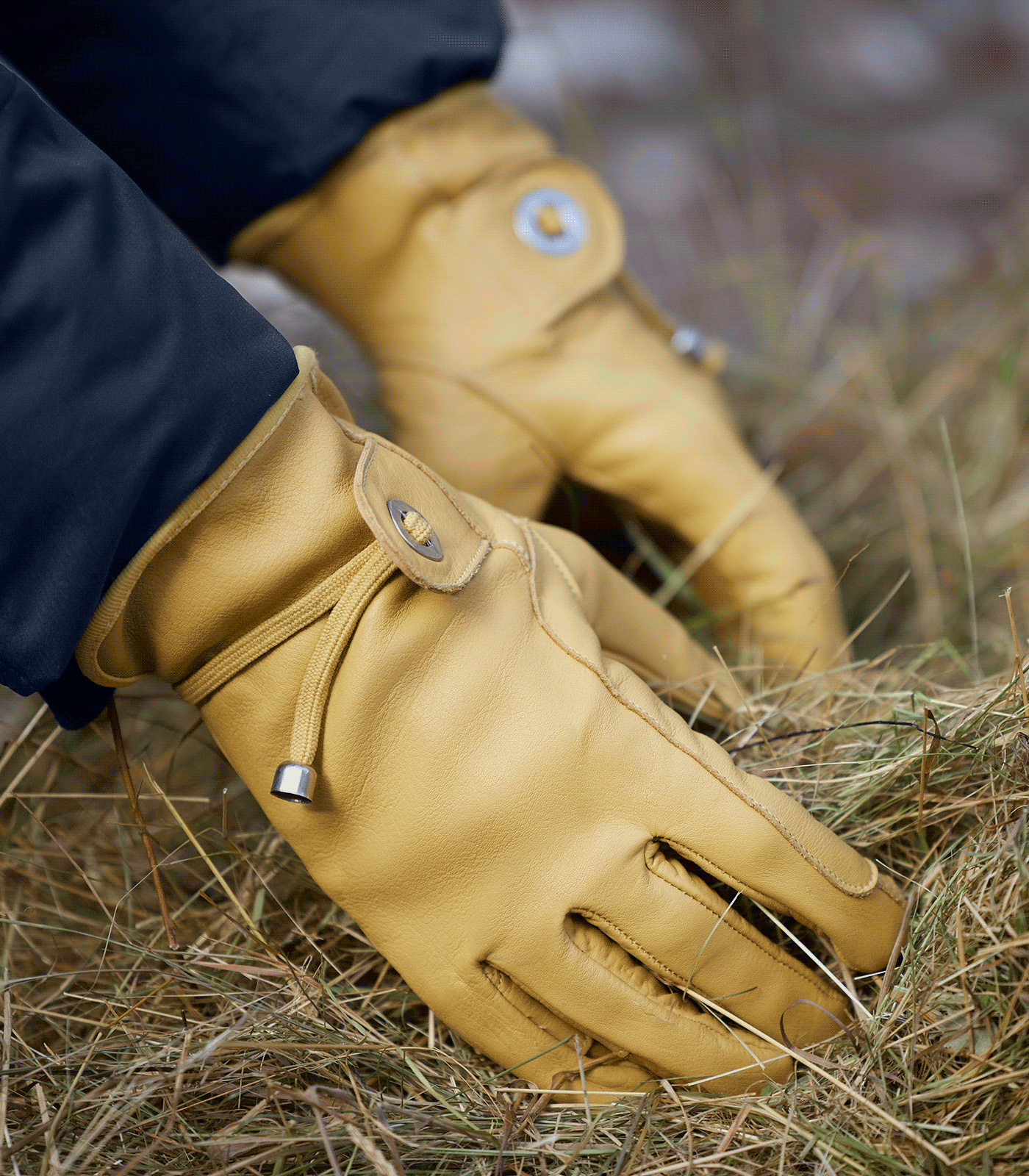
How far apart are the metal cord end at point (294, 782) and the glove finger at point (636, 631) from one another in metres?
0.34

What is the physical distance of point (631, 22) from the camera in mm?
2943

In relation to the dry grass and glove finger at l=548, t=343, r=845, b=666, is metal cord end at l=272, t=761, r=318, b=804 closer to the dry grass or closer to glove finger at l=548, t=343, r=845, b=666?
the dry grass

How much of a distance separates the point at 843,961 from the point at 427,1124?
42 centimetres

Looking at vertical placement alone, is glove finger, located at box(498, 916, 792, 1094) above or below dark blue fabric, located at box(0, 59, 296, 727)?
below

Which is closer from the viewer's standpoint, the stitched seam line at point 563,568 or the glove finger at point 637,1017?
the glove finger at point 637,1017

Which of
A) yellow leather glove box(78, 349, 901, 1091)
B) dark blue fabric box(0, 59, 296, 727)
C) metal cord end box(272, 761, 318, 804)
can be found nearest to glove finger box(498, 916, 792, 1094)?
yellow leather glove box(78, 349, 901, 1091)

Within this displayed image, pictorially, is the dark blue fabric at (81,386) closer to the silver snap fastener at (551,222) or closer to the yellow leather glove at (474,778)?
the yellow leather glove at (474,778)

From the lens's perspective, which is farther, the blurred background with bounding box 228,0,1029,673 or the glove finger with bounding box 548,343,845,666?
the blurred background with bounding box 228,0,1029,673

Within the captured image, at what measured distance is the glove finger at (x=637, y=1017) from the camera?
0.86 meters

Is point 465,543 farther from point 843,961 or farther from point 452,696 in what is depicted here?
point 843,961

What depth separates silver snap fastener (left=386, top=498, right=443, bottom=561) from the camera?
811mm

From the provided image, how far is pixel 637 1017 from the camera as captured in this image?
869 mm

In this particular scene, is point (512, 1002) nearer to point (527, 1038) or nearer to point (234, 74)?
point (527, 1038)

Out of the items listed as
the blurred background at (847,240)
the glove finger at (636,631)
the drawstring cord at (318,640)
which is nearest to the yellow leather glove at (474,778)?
the drawstring cord at (318,640)
